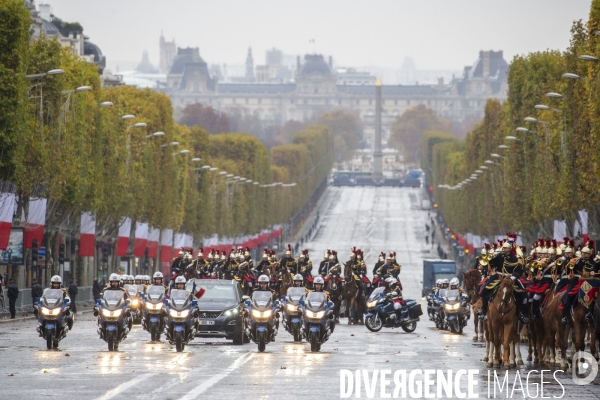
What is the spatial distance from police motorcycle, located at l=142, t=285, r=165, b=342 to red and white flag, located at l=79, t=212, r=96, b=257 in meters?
35.5

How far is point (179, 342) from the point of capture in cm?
3794

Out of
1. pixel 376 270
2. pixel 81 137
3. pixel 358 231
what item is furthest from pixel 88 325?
pixel 358 231

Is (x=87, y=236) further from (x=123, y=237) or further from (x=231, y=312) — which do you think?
(x=231, y=312)

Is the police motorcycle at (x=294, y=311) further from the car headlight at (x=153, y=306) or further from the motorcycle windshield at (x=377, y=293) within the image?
the motorcycle windshield at (x=377, y=293)

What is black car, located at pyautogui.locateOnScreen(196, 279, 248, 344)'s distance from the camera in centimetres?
4222

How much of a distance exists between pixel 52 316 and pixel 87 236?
4188cm

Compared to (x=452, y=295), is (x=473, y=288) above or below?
above

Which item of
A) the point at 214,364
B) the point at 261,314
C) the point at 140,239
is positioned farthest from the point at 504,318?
the point at 140,239

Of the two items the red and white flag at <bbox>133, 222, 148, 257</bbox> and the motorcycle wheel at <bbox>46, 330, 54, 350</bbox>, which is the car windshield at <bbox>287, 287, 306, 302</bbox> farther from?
the red and white flag at <bbox>133, 222, 148, 257</bbox>

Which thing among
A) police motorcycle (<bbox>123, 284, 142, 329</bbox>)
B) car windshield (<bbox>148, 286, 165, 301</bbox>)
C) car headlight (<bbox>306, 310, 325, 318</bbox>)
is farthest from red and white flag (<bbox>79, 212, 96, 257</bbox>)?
car headlight (<bbox>306, 310, 325, 318</bbox>)

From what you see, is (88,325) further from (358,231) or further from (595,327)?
(358,231)

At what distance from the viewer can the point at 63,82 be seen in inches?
2844

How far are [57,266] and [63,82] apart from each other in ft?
39.8

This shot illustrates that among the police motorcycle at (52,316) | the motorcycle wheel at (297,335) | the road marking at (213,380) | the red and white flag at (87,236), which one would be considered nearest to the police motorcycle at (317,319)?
the motorcycle wheel at (297,335)
